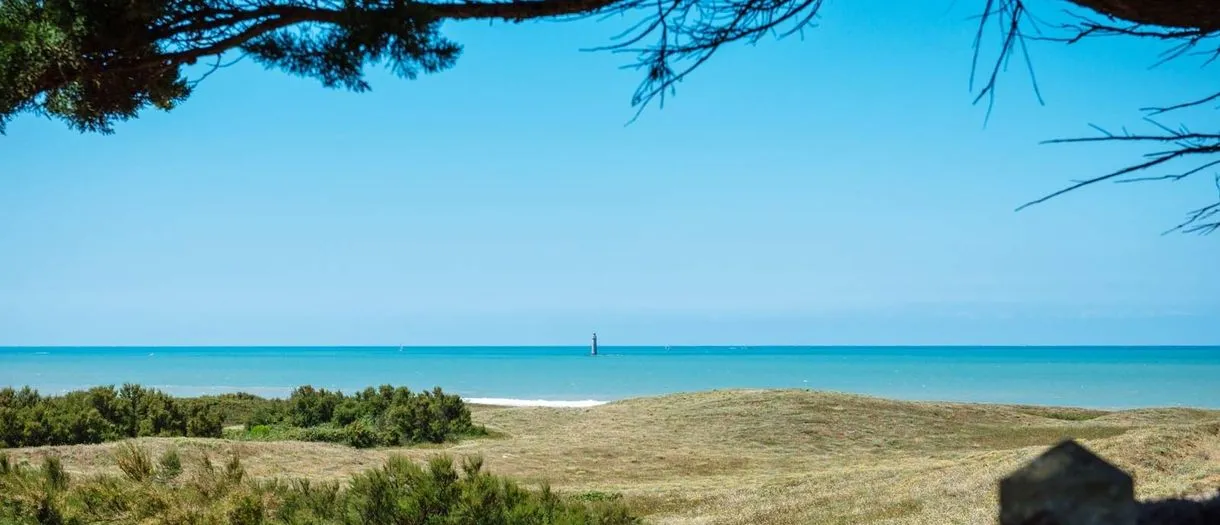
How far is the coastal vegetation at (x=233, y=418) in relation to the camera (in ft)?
50.4

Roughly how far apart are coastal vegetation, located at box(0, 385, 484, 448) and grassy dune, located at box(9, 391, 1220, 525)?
35.7 inches

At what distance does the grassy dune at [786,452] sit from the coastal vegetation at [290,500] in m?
2.00

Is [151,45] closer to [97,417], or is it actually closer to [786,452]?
[97,417]

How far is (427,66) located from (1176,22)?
3366mm

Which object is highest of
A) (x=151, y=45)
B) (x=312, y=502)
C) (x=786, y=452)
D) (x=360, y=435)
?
(x=151, y=45)

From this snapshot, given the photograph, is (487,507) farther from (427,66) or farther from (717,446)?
(717,446)

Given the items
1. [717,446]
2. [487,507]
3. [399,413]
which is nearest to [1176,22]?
[487,507]

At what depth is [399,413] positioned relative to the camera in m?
18.8

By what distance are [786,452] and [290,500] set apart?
1218 cm

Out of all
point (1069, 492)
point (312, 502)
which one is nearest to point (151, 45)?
point (312, 502)

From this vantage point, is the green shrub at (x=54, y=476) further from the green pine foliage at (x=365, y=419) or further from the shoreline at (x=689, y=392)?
the shoreline at (x=689, y=392)

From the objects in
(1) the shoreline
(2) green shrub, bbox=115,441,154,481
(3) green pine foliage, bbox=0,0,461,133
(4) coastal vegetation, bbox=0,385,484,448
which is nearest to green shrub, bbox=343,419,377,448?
(4) coastal vegetation, bbox=0,385,484,448

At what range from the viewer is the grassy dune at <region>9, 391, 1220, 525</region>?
10383 mm

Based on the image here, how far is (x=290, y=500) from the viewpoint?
6992mm
